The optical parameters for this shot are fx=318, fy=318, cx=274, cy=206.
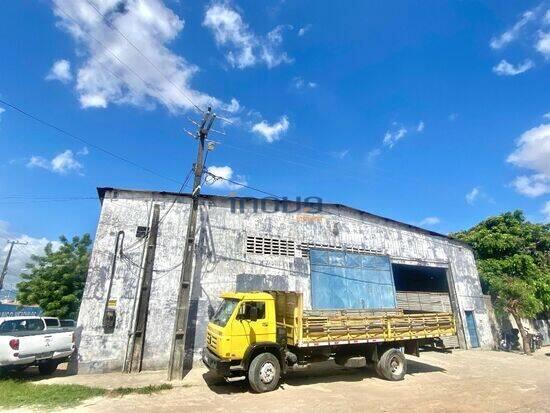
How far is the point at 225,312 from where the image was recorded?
32.5 ft

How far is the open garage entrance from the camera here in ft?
59.7

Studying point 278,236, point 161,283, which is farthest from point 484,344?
point 161,283

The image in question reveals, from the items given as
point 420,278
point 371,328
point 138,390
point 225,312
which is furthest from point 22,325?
point 420,278

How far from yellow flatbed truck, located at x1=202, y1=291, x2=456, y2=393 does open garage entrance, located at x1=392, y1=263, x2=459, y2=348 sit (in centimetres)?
645

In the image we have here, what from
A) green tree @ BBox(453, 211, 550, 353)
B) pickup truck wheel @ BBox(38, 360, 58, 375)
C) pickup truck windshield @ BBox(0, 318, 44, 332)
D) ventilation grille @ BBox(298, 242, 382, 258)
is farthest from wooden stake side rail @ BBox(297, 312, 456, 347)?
green tree @ BBox(453, 211, 550, 353)

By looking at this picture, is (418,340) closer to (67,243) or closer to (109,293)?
(109,293)

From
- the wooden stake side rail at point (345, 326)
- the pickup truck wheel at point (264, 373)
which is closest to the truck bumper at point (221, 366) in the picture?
the pickup truck wheel at point (264, 373)

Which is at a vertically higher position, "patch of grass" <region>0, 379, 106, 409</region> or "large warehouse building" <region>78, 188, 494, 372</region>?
"large warehouse building" <region>78, 188, 494, 372</region>

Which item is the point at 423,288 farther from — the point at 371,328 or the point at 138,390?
the point at 138,390

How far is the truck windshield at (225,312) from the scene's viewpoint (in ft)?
31.5

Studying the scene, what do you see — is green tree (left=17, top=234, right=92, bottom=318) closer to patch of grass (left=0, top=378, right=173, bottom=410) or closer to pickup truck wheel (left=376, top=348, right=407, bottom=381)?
patch of grass (left=0, top=378, right=173, bottom=410)

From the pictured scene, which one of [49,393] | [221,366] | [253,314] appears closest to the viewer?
[49,393]

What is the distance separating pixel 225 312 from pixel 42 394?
517cm

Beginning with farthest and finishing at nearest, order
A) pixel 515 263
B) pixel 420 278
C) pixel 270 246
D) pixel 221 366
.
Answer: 1. pixel 515 263
2. pixel 420 278
3. pixel 270 246
4. pixel 221 366
